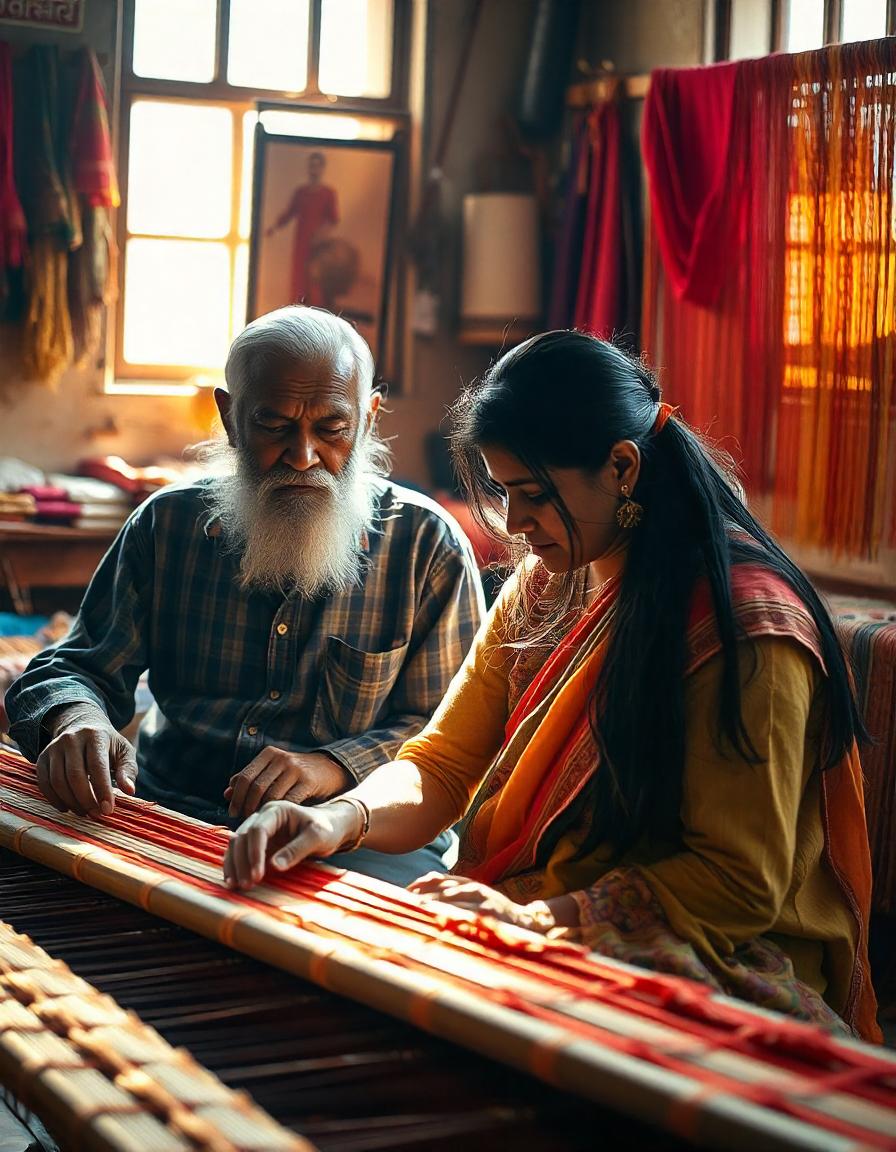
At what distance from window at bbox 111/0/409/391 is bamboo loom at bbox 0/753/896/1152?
4675mm

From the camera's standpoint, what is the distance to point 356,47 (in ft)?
21.3

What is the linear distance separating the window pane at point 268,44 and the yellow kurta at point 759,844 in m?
5.14

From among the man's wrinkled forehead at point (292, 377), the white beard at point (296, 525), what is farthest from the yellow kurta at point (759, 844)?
the man's wrinkled forehead at point (292, 377)

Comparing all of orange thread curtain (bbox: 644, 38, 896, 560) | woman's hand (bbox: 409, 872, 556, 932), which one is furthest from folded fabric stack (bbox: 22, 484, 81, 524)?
woman's hand (bbox: 409, 872, 556, 932)

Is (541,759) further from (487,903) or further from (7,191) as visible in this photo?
(7,191)

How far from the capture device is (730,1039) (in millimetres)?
1322

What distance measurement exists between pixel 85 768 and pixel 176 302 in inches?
173

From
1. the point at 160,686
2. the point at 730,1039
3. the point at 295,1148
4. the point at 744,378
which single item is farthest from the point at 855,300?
the point at 295,1148

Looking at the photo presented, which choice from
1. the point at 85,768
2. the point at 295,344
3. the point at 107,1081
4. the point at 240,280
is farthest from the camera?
the point at 240,280

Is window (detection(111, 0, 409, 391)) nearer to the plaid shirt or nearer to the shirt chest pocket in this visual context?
the plaid shirt

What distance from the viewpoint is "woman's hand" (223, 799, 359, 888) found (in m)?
1.82

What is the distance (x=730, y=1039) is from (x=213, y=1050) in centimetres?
51

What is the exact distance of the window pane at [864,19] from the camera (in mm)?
4719

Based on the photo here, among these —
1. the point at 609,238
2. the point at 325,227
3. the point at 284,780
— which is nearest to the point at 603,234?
the point at 609,238
